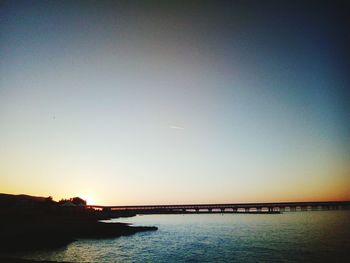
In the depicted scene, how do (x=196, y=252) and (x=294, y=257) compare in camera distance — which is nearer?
(x=294, y=257)

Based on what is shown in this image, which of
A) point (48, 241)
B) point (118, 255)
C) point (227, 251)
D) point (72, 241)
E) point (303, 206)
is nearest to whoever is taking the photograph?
point (118, 255)

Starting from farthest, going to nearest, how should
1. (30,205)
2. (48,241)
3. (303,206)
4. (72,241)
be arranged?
(303,206)
(30,205)
(72,241)
(48,241)

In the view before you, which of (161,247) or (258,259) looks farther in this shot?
(161,247)

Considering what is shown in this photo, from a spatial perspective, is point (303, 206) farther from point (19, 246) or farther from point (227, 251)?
point (19, 246)

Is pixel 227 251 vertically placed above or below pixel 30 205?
below

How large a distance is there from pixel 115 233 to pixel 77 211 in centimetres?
1953

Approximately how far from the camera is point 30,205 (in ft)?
214

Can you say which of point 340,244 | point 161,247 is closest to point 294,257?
point 340,244

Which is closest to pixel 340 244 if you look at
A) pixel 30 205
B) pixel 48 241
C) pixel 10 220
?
pixel 48 241

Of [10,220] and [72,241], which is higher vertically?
[10,220]

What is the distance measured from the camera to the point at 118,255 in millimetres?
32125

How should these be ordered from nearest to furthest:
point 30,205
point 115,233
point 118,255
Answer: point 118,255, point 115,233, point 30,205

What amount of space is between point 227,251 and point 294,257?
8.03 m

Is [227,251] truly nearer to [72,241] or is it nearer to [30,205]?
[72,241]
